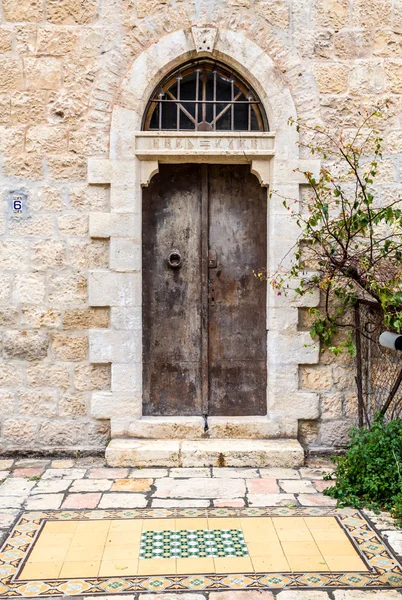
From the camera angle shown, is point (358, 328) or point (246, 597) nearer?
point (246, 597)

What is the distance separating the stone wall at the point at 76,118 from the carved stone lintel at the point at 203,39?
10 centimetres

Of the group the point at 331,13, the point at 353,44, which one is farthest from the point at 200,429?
the point at 331,13

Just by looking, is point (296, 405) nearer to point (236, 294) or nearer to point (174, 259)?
point (236, 294)

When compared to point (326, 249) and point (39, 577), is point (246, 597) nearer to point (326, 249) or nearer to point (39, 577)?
point (39, 577)

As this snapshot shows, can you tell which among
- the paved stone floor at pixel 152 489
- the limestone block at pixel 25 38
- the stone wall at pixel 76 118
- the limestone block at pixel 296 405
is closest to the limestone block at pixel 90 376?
the stone wall at pixel 76 118

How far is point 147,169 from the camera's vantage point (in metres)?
5.55

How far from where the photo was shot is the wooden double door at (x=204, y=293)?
18.9ft

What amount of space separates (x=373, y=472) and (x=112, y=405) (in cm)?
218

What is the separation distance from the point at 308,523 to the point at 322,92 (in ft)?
11.3

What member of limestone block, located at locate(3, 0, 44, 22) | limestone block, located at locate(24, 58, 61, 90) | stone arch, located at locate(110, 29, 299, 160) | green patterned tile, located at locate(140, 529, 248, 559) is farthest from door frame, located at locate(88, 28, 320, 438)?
green patterned tile, located at locate(140, 529, 248, 559)

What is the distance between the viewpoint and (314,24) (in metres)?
5.52

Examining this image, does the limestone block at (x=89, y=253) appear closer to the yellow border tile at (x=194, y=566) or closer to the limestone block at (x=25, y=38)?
the limestone block at (x=25, y=38)

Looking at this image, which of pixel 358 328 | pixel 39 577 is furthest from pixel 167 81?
pixel 39 577

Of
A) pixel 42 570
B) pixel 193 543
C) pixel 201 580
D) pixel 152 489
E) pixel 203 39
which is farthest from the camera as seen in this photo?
pixel 203 39
